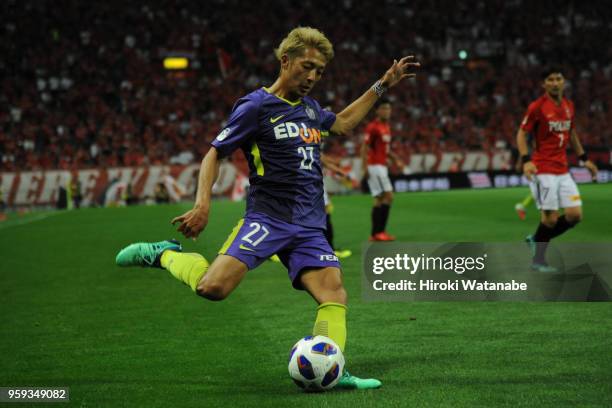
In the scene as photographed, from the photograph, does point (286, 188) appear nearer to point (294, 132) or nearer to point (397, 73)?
point (294, 132)

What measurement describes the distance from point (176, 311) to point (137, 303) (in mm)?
832

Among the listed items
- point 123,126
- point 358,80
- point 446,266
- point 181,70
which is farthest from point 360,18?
point 446,266

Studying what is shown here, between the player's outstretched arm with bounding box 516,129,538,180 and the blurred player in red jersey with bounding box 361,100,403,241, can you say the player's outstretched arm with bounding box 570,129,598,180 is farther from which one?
the blurred player in red jersey with bounding box 361,100,403,241

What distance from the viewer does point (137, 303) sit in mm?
9516

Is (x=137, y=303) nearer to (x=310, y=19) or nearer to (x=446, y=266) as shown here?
(x=446, y=266)

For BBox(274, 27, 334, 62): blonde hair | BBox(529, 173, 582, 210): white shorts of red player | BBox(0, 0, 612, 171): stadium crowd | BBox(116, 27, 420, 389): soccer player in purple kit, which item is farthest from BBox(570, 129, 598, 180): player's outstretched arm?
BBox(0, 0, 612, 171): stadium crowd

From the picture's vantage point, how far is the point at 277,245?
224 inches

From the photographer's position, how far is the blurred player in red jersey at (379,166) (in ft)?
51.9

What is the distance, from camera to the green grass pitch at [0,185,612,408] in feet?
17.4

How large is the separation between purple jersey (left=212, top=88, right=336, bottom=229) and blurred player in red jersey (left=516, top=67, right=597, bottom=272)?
537 centimetres

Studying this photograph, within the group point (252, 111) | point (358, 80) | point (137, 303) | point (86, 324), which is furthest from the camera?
point (358, 80)

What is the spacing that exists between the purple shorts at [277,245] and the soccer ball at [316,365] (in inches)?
21.4

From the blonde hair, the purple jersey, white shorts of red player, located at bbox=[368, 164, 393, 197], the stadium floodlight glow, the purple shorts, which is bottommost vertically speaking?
white shorts of red player, located at bbox=[368, 164, 393, 197]

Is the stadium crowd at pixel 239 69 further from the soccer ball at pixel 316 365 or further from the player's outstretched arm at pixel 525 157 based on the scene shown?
the soccer ball at pixel 316 365
